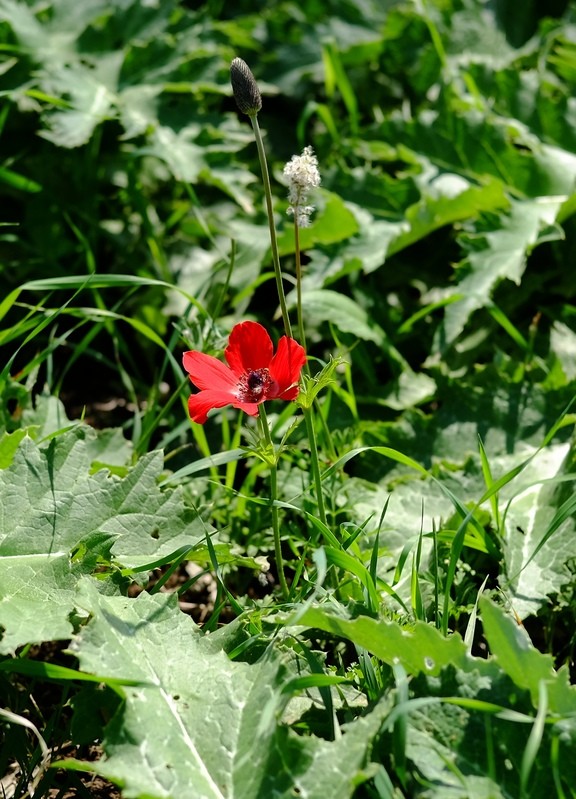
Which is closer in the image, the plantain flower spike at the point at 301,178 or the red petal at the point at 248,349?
the plantain flower spike at the point at 301,178

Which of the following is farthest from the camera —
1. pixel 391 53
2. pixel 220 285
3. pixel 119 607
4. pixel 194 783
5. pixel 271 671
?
pixel 391 53

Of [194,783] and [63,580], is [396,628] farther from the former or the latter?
[63,580]

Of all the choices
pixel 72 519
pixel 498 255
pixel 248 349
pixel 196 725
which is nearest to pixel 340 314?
pixel 498 255

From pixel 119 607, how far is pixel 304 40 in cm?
285

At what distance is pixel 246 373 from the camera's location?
1904mm

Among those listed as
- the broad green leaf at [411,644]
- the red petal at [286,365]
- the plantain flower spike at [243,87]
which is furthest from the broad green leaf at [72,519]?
the plantain flower spike at [243,87]

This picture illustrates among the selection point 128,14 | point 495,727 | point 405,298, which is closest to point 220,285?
point 405,298

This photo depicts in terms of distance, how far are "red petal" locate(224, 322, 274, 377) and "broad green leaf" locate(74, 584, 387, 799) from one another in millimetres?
528

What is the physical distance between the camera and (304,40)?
12.6ft

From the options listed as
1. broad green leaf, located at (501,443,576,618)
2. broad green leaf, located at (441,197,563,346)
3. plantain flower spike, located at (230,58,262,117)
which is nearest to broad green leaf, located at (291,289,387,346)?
broad green leaf, located at (441,197,563,346)

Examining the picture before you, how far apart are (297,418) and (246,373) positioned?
159 millimetres

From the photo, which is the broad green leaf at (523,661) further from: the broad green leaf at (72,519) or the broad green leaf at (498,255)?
the broad green leaf at (498,255)

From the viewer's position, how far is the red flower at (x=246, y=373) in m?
1.76

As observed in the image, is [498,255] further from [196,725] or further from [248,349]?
[196,725]
